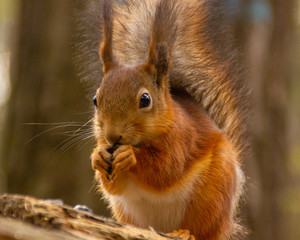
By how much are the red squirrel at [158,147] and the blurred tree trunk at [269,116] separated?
1094 millimetres

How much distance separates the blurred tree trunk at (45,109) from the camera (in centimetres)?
267

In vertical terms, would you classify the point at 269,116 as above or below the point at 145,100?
below

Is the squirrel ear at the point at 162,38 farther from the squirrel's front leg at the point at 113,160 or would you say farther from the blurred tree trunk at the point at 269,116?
the blurred tree trunk at the point at 269,116

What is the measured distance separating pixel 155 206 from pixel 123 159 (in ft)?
1.13

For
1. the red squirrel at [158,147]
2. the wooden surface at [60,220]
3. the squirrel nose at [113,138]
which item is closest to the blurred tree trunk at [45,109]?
the red squirrel at [158,147]

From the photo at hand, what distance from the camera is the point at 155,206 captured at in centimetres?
182

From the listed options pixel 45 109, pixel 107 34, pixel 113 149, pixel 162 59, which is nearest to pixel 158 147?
pixel 113 149

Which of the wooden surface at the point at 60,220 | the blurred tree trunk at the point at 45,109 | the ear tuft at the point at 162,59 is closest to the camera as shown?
the wooden surface at the point at 60,220

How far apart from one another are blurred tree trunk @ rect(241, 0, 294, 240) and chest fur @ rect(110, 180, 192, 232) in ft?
4.22

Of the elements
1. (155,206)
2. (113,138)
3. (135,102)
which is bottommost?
(155,206)

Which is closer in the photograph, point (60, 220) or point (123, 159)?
point (60, 220)

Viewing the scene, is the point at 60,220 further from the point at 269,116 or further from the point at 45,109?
the point at 269,116

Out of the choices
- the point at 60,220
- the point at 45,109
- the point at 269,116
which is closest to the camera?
the point at 60,220

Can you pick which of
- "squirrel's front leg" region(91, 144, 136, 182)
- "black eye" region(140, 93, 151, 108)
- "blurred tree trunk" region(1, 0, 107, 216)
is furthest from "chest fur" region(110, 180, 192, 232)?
"blurred tree trunk" region(1, 0, 107, 216)
